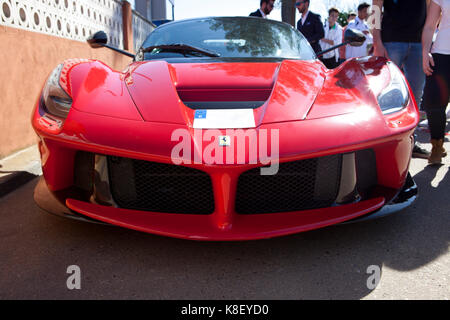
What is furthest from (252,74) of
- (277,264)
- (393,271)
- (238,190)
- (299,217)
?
(393,271)

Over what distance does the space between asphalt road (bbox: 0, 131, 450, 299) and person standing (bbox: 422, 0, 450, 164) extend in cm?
121

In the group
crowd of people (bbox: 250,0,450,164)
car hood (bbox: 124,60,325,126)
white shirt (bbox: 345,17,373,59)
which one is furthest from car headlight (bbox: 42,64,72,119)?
white shirt (bbox: 345,17,373,59)

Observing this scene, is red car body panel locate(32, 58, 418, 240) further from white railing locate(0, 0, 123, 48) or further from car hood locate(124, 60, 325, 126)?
white railing locate(0, 0, 123, 48)

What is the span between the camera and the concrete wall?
11.2ft

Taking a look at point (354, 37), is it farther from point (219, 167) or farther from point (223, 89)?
point (219, 167)

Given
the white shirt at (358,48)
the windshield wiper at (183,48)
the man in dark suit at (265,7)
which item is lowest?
the white shirt at (358,48)

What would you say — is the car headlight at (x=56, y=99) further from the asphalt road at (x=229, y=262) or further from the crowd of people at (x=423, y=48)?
the crowd of people at (x=423, y=48)


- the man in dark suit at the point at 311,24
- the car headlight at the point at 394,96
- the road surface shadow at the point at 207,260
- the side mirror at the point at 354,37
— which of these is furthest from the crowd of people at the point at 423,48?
the man in dark suit at the point at 311,24

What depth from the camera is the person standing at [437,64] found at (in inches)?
113

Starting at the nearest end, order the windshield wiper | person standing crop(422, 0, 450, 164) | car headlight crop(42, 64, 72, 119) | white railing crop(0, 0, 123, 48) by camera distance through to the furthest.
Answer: car headlight crop(42, 64, 72, 119) → the windshield wiper → person standing crop(422, 0, 450, 164) → white railing crop(0, 0, 123, 48)

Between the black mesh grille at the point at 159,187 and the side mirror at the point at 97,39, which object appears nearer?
the black mesh grille at the point at 159,187

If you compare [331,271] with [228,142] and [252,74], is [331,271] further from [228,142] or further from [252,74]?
[252,74]
